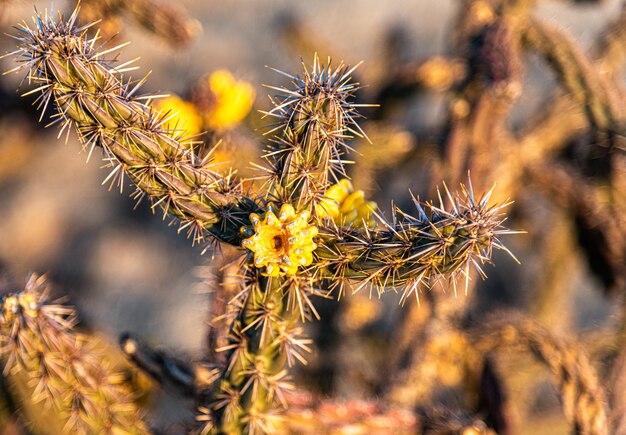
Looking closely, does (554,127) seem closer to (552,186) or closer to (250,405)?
(552,186)

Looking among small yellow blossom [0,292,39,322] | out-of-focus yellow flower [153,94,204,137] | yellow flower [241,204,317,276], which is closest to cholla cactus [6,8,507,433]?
yellow flower [241,204,317,276]

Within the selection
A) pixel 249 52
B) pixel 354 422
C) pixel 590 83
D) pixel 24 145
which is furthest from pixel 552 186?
pixel 24 145

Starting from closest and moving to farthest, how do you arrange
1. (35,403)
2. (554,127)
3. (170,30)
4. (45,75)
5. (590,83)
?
1. (45,75)
2. (35,403)
3. (590,83)
4. (170,30)
5. (554,127)

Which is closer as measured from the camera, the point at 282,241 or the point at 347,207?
the point at 282,241

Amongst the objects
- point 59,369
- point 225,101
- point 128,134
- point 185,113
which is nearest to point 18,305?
point 59,369

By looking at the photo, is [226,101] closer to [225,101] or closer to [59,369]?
[225,101]

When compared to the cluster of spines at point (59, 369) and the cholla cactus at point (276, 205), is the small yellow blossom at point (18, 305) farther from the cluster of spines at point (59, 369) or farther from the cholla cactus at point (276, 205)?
the cholla cactus at point (276, 205)

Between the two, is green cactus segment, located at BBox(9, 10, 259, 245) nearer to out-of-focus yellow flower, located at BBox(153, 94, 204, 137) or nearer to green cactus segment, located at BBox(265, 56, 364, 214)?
green cactus segment, located at BBox(265, 56, 364, 214)
